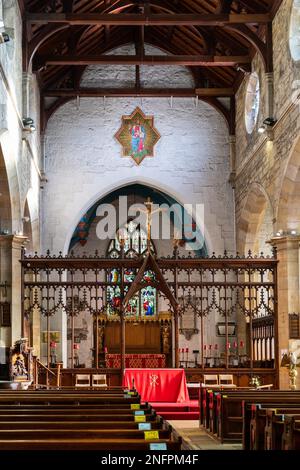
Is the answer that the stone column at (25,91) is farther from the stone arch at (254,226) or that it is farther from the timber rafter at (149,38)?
the stone arch at (254,226)

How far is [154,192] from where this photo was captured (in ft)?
90.8

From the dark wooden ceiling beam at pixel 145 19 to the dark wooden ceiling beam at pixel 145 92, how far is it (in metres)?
4.93

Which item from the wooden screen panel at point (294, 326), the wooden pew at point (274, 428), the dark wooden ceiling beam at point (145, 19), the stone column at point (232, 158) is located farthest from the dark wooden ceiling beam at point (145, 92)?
the wooden pew at point (274, 428)

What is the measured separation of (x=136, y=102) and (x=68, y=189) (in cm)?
329

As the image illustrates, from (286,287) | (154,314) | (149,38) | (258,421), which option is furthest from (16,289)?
(154,314)

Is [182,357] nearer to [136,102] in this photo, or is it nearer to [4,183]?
[136,102]

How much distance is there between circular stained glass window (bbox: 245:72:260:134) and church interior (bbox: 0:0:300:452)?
0.17 ft

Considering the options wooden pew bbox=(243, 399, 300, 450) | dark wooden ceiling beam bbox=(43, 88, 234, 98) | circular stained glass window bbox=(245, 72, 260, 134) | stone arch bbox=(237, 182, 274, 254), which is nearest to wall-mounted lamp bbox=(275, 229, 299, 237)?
stone arch bbox=(237, 182, 274, 254)

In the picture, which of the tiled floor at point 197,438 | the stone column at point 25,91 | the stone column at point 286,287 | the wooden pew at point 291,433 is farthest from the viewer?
the stone column at point 25,91

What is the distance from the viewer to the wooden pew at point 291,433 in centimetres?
671

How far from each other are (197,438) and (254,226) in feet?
39.2

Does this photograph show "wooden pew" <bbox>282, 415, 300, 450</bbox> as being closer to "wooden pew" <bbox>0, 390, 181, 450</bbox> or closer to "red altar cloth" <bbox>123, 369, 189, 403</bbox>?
"wooden pew" <bbox>0, 390, 181, 450</bbox>

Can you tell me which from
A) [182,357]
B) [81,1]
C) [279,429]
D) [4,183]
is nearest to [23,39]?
[81,1]

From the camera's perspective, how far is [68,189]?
947 inches
